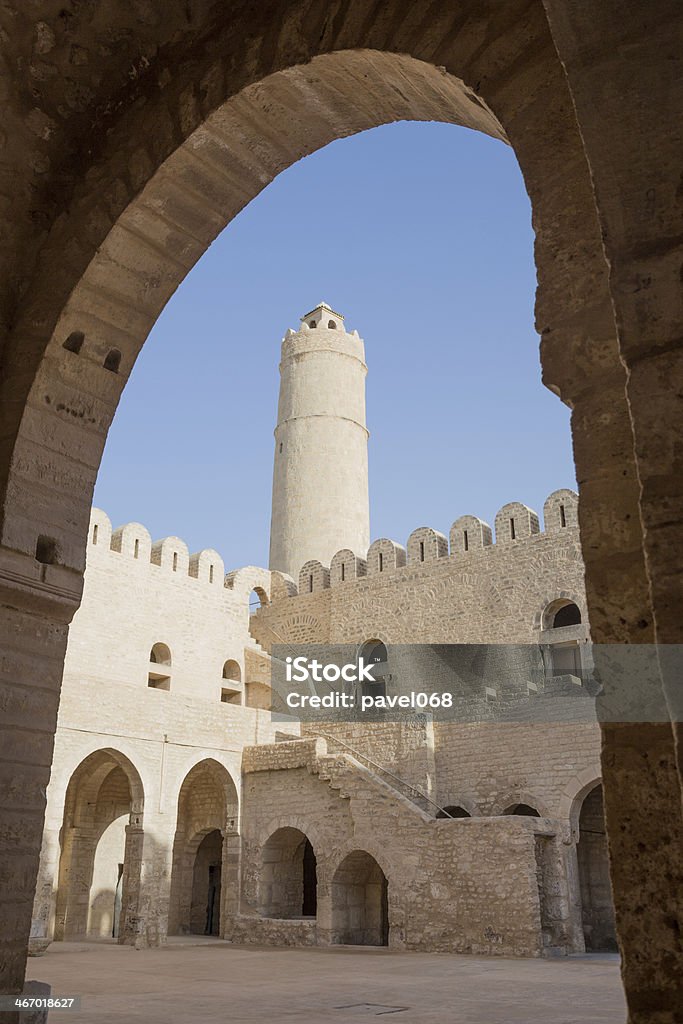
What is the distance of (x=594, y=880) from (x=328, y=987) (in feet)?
25.8

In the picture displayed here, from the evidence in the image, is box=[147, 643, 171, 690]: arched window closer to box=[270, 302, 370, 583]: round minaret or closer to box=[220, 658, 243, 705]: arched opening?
box=[220, 658, 243, 705]: arched opening

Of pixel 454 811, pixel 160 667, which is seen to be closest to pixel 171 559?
pixel 160 667

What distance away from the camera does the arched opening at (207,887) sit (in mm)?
18109

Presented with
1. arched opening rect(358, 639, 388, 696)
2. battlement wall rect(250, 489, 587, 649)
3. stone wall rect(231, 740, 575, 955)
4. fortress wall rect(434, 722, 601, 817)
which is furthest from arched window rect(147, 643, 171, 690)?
fortress wall rect(434, 722, 601, 817)

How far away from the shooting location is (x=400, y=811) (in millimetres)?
13641

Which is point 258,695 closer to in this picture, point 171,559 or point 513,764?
point 171,559

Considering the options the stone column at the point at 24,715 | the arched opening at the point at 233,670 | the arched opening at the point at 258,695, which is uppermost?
the arched opening at the point at 233,670

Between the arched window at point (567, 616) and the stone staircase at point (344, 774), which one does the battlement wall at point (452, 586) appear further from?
the stone staircase at point (344, 774)

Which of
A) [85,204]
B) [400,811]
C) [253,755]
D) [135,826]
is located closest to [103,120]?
[85,204]

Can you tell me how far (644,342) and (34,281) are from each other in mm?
3080

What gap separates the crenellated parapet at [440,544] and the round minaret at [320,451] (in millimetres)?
3020

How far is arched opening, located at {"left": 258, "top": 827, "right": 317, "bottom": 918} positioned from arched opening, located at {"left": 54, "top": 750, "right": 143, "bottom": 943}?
243 centimetres

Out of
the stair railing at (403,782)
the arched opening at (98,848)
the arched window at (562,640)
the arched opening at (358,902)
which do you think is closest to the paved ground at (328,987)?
the arched opening at (358,902)

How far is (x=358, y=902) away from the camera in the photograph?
14617mm
